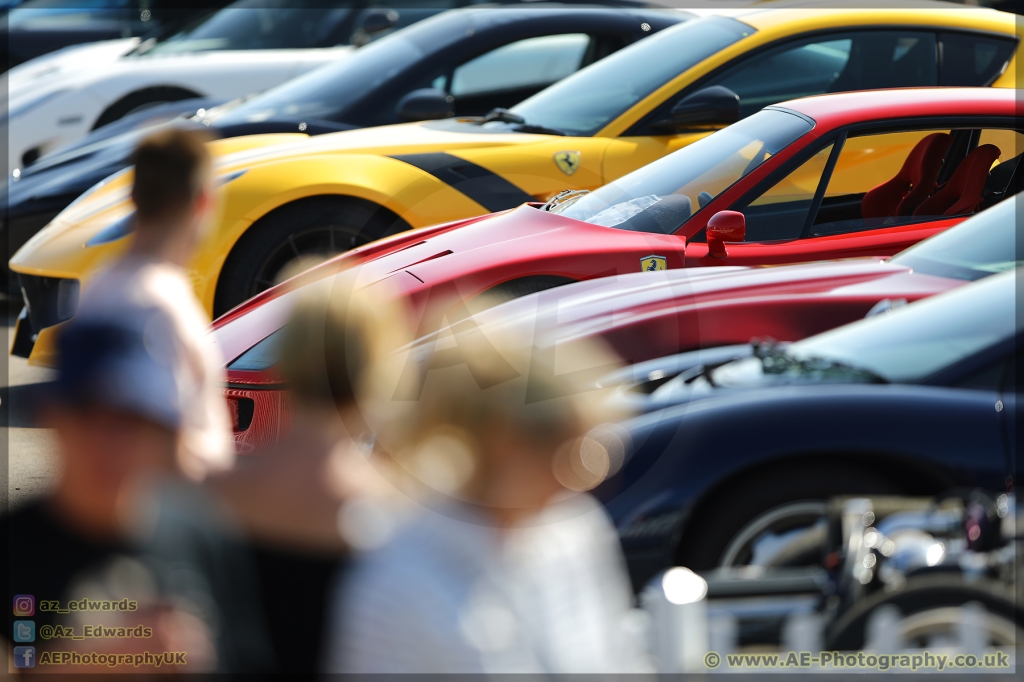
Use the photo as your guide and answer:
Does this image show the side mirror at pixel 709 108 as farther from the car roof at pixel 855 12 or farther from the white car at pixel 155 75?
the white car at pixel 155 75

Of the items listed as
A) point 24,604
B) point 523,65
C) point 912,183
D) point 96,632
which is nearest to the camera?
point 96,632

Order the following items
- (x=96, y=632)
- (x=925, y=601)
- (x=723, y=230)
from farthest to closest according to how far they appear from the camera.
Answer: (x=723, y=230)
(x=96, y=632)
(x=925, y=601)

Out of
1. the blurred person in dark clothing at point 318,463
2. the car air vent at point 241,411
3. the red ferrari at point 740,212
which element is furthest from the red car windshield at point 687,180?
the blurred person in dark clothing at point 318,463

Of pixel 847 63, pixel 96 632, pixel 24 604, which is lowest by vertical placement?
pixel 24 604

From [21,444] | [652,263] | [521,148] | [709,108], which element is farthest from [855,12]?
[21,444]

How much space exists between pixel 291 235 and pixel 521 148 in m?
1.10

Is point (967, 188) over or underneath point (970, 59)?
underneath

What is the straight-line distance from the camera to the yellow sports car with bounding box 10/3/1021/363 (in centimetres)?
496

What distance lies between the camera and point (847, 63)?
5441 mm

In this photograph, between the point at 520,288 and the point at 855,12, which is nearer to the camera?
the point at 520,288

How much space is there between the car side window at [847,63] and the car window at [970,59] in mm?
59

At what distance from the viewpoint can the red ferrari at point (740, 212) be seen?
12.7 feet

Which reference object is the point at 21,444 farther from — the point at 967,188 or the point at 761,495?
the point at 967,188

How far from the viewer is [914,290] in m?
3.21
